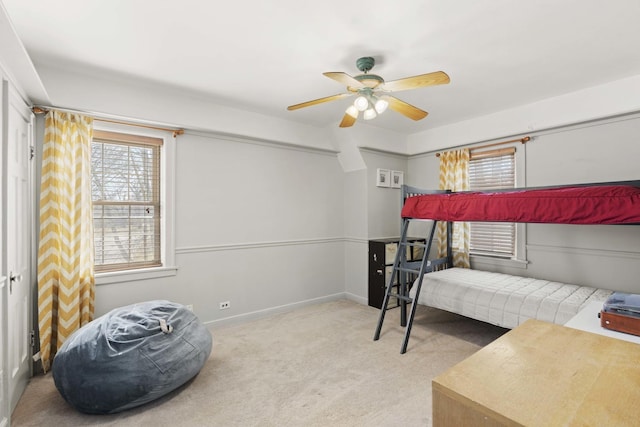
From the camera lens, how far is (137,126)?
3.07m

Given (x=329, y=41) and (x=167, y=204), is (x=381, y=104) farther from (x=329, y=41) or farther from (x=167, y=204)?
(x=167, y=204)

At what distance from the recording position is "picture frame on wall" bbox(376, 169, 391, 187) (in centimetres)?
451

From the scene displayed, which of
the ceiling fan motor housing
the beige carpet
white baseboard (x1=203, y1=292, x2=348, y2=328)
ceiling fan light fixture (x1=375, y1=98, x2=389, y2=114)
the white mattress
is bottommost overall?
the beige carpet

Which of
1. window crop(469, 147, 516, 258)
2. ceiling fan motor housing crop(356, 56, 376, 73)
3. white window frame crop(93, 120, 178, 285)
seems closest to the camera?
ceiling fan motor housing crop(356, 56, 376, 73)

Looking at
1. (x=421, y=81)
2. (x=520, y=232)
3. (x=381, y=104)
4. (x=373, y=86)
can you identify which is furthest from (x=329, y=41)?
(x=520, y=232)

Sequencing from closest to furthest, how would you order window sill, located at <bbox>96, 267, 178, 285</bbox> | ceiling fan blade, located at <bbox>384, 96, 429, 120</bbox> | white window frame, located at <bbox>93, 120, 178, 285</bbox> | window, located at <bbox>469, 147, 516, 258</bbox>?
ceiling fan blade, located at <bbox>384, 96, 429, 120</bbox> → window sill, located at <bbox>96, 267, 178, 285</bbox> → white window frame, located at <bbox>93, 120, 178, 285</bbox> → window, located at <bbox>469, 147, 516, 258</bbox>

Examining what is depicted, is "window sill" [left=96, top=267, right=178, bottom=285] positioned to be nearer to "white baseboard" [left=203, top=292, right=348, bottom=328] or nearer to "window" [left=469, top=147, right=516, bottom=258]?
"white baseboard" [left=203, top=292, right=348, bottom=328]

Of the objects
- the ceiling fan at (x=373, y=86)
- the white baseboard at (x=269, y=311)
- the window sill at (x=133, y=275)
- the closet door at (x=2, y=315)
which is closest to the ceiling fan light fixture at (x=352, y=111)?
the ceiling fan at (x=373, y=86)

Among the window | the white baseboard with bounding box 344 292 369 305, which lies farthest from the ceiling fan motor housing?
the white baseboard with bounding box 344 292 369 305

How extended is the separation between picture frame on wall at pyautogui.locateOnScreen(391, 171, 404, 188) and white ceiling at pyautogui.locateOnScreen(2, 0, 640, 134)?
1.72m

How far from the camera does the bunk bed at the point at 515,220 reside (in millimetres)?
2217

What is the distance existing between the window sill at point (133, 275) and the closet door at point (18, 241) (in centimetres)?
51

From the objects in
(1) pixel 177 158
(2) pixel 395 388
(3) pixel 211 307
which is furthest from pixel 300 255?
(2) pixel 395 388

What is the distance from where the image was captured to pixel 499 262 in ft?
12.6
